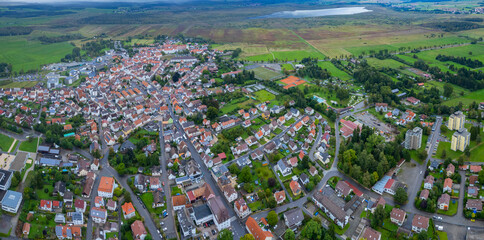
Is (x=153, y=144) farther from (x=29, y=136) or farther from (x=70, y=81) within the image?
(x=70, y=81)

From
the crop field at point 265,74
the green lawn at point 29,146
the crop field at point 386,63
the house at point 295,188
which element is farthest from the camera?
the crop field at point 386,63

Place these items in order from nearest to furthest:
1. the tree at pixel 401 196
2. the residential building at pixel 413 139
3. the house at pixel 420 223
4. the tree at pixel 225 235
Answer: the tree at pixel 225 235 < the house at pixel 420 223 < the tree at pixel 401 196 < the residential building at pixel 413 139

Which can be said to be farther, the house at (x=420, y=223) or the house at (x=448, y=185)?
the house at (x=448, y=185)

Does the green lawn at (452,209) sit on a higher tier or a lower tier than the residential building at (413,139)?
lower

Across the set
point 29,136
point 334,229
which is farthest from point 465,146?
point 29,136

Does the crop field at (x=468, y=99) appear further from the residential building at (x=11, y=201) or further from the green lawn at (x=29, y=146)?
the green lawn at (x=29, y=146)

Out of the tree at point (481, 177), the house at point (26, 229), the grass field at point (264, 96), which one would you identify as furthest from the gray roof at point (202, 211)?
the grass field at point (264, 96)

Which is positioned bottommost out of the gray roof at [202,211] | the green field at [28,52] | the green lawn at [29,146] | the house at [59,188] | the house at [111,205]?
the gray roof at [202,211]
